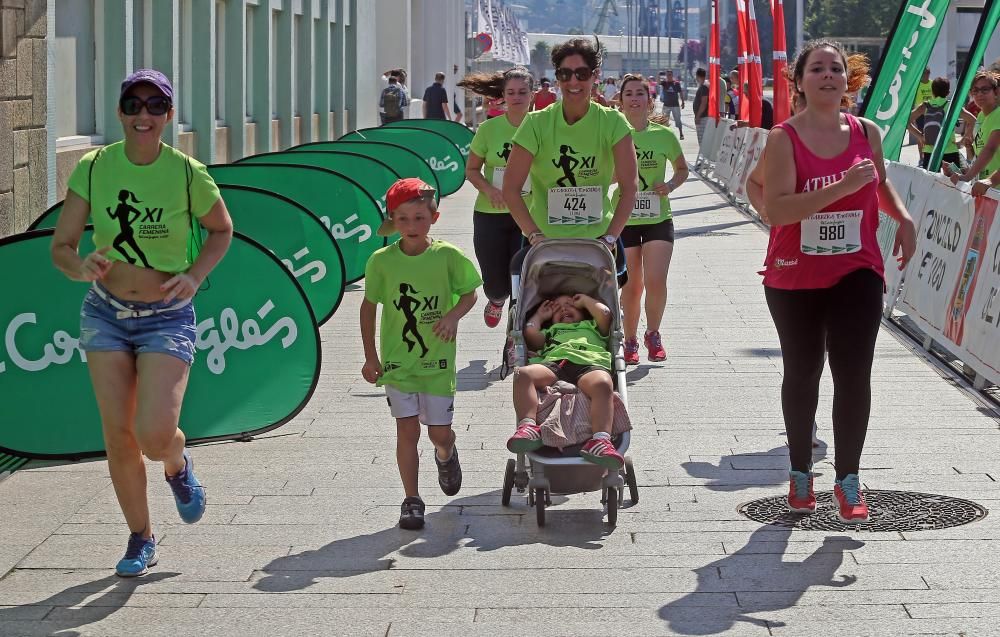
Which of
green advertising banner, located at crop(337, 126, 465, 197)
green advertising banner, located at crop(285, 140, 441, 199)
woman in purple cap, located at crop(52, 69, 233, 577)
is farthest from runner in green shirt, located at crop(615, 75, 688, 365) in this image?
green advertising banner, located at crop(337, 126, 465, 197)

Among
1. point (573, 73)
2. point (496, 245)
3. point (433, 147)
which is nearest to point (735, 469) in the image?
point (573, 73)

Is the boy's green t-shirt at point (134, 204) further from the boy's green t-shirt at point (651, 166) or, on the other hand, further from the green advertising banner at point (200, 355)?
the boy's green t-shirt at point (651, 166)

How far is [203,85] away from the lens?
18.3 m

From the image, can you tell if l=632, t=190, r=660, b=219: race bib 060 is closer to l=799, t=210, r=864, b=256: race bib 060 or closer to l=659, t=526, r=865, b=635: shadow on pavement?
l=799, t=210, r=864, b=256: race bib 060

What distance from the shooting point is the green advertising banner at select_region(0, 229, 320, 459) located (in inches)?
290

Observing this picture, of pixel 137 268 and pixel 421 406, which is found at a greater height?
pixel 137 268

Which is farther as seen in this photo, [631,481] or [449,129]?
[449,129]

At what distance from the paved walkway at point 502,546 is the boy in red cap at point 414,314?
0.40 m

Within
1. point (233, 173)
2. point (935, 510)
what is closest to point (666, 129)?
point (233, 173)

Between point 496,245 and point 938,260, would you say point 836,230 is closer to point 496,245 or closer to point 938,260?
point 496,245

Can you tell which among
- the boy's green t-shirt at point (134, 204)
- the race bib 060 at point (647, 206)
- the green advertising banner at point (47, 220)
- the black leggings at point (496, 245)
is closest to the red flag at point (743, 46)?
the race bib 060 at point (647, 206)

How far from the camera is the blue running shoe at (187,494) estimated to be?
5867 millimetres

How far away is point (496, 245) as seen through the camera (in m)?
10.2

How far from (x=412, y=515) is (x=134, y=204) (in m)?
1.65
